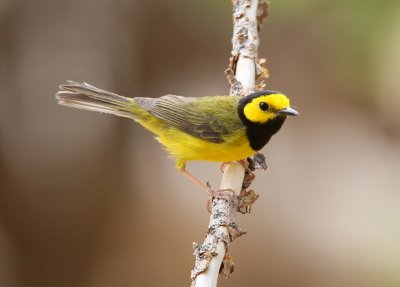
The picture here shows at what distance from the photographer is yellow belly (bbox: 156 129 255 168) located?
3275mm

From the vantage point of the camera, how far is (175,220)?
5.37 metres

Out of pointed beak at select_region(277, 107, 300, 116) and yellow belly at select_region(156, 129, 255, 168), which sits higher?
pointed beak at select_region(277, 107, 300, 116)

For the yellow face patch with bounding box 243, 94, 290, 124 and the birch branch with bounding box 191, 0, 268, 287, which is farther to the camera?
the yellow face patch with bounding box 243, 94, 290, 124

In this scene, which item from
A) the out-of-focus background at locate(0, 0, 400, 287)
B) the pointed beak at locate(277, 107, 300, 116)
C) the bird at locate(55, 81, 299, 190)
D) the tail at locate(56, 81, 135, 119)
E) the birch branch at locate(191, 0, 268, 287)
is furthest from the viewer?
the out-of-focus background at locate(0, 0, 400, 287)

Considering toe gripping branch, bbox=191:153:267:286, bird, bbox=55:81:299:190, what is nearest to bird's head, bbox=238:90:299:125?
bird, bbox=55:81:299:190

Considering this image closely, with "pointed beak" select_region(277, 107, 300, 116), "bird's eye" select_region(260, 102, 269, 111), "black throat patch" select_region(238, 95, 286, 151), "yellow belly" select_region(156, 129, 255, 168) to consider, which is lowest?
"yellow belly" select_region(156, 129, 255, 168)

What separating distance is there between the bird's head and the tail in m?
0.68

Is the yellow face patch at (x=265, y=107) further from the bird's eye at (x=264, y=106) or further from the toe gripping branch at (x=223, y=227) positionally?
the toe gripping branch at (x=223, y=227)

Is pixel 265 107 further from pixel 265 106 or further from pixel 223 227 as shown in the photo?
pixel 223 227

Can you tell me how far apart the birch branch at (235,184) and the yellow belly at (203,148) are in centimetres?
6

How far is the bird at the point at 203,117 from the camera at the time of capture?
325 cm

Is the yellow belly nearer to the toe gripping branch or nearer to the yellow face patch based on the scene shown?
the yellow face patch

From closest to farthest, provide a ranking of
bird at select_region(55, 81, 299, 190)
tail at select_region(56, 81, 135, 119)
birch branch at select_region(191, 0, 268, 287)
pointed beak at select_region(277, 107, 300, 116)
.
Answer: birch branch at select_region(191, 0, 268, 287) → pointed beak at select_region(277, 107, 300, 116) → bird at select_region(55, 81, 299, 190) → tail at select_region(56, 81, 135, 119)

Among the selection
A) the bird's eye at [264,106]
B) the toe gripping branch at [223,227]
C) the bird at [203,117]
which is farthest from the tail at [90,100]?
the toe gripping branch at [223,227]
